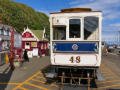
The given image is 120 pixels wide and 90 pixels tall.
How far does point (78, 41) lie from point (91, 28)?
96 centimetres

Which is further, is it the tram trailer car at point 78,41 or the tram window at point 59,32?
the tram window at point 59,32

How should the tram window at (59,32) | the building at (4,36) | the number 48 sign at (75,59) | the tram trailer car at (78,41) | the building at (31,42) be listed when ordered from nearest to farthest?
1. the tram trailer car at (78,41)
2. the number 48 sign at (75,59)
3. the tram window at (59,32)
4. the building at (31,42)
5. the building at (4,36)

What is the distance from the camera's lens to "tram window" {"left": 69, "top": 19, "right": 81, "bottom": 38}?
23.0ft

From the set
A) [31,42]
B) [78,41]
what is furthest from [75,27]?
[31,42]

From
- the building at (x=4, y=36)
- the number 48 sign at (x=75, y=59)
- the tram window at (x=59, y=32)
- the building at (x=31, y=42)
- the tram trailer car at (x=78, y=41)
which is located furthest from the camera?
the building at (x=4, y=36)

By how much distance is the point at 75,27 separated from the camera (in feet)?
23.2

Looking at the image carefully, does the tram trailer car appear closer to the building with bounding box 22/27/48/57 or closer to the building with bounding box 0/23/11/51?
the building with bounding box 22/27/48/57

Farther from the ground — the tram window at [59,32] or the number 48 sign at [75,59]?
the tram window at [59,32]

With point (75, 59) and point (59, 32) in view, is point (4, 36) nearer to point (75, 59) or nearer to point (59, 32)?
point (59, 32)

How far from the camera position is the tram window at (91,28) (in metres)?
6.85

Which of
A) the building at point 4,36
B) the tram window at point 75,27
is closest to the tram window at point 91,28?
the tram window at point 75,27

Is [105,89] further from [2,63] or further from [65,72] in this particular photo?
[2,63]

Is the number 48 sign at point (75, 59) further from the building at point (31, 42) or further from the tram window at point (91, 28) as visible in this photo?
the building at point (31, 42)

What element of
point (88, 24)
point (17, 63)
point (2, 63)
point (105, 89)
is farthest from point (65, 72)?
point (2, 63)
